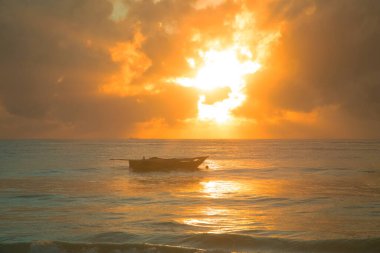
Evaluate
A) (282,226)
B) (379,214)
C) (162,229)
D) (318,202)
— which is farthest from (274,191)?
(162,229)

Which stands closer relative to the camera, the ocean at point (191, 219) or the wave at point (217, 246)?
the wave at point (217, 246)

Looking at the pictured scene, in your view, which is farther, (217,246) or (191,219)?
(191,219)

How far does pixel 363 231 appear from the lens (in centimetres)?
1875

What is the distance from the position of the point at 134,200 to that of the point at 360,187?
69.4ft

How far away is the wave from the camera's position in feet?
49.4

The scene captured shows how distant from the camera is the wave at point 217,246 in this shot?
15047 mm

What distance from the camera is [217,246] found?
53.1 ft

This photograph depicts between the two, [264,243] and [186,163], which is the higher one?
[186,163]

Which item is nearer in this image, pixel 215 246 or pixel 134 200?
pixel 215 246

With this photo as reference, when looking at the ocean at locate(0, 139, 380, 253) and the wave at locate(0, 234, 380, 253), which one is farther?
the ocean at locate(0, 139, 380, 253)

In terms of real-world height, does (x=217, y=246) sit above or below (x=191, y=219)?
below

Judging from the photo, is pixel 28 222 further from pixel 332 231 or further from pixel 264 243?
pixel 332 231

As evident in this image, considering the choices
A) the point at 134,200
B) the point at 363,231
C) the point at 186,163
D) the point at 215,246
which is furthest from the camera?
the point at 186,163

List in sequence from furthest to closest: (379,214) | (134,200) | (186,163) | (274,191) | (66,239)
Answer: (186,163)
(274,191)
(134,200)
(379,214)
(66,239)
